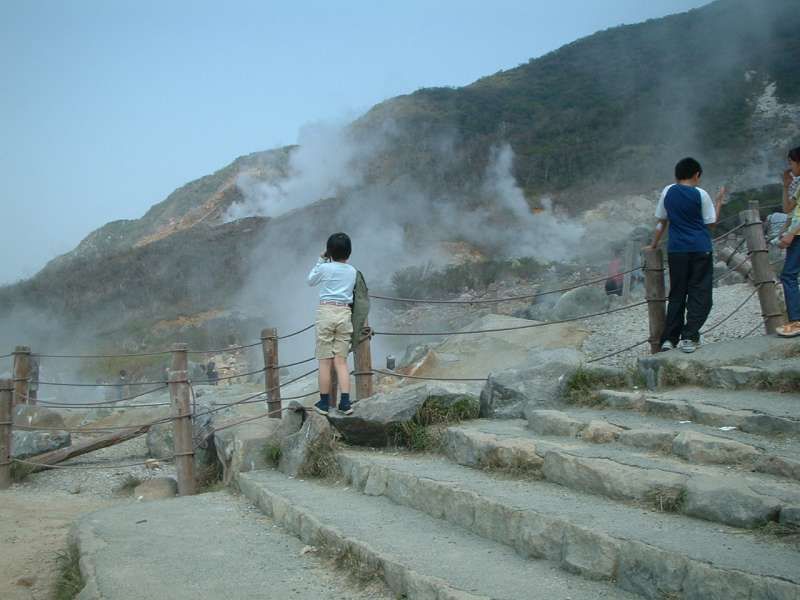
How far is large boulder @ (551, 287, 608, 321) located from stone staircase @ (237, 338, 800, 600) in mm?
6060

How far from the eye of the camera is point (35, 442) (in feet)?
25.8

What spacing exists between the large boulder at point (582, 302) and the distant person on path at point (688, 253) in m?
5.56

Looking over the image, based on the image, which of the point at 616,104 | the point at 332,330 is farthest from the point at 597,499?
the point at 616,104

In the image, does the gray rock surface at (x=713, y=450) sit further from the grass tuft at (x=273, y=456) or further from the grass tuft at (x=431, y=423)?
the grass tuft at (x=273, y=456)

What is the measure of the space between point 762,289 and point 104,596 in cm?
467

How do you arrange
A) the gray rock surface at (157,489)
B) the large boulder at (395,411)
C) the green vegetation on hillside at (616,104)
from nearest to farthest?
the large boulder at (395,411) → the gray rock surface at (157,489) → the green vegetation on hillside at (616,104)

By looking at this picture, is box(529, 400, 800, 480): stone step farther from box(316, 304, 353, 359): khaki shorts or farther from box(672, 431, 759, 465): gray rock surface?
box(316, 304, 353, 359): khaki shorts

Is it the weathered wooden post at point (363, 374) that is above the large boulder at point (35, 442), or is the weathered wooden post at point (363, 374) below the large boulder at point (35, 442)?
above

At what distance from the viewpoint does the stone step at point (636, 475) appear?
2803 millimetres

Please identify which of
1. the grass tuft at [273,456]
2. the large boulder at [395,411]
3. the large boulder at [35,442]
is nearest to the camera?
the large boulder at [395,411]

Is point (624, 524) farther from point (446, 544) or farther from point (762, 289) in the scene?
point (762, 289)

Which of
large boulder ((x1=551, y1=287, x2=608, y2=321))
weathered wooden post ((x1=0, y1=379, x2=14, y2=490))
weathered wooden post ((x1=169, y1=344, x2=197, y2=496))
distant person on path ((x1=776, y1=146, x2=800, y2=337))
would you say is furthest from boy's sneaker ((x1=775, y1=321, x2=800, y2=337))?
weathered wooden post ((x1=0, y1=379, x2=14, y2=490))

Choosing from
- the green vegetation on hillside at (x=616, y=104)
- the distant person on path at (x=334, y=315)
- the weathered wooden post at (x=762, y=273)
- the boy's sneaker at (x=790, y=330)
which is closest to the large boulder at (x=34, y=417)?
the distant person on path at (x=334, y=315)

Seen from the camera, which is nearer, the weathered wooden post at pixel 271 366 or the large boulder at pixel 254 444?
the large boulder at pixel 254 444
